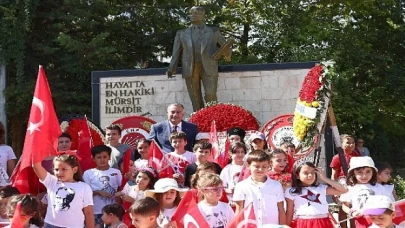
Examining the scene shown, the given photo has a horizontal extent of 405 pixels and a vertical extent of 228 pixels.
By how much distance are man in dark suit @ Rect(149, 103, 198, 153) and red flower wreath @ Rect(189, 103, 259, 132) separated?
233cm

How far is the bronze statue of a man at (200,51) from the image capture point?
11.8m

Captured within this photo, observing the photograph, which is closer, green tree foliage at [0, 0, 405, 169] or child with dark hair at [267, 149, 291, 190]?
child with dark hair at [267, 149, 291, 190]

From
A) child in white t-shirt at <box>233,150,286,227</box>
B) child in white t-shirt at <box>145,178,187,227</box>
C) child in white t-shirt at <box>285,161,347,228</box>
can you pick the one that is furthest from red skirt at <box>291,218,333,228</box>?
child in white t-shirt at <box>145,178,187,227</box>

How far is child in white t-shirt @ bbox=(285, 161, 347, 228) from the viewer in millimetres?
5520

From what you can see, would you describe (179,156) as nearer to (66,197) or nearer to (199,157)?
(199,157)

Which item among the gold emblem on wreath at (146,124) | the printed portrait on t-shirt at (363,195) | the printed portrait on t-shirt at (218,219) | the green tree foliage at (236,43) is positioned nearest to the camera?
the printed portrait on t-shirt at (218,219)

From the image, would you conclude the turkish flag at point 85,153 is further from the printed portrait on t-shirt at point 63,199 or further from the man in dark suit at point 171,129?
the printed portrait on t-shirt at point 63,199

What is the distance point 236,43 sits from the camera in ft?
67.8

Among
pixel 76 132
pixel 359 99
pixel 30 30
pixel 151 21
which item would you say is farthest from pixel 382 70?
pixel 76 132

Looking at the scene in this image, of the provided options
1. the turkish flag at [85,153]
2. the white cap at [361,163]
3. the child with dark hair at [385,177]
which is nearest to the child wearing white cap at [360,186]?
the white cap at [361,163]

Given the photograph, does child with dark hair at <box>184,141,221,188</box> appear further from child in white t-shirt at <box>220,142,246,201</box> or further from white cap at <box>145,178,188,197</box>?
white cap at <box>145,178,188,197</box>

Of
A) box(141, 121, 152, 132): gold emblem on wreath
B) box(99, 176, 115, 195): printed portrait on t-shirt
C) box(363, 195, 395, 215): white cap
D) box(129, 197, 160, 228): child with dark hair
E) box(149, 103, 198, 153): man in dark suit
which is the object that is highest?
box(149, 103, 198, 153): man in dark suit

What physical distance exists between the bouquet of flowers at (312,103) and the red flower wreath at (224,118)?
8.95 feet

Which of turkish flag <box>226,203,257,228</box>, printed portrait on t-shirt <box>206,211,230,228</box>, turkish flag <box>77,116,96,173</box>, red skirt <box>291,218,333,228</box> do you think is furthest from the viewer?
turkish flag <box>77,116,96,173</box>
